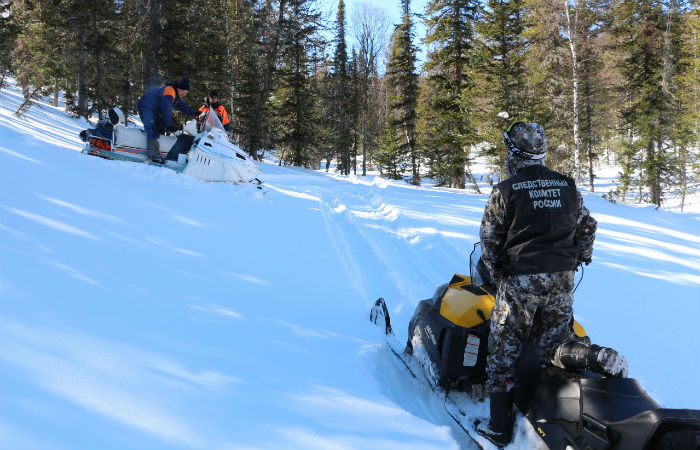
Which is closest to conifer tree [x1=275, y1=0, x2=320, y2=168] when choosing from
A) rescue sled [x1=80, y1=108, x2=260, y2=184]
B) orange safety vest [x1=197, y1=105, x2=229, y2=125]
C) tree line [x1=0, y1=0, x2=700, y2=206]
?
tree line [x1=0, y1=0, x2=700, y2=206]

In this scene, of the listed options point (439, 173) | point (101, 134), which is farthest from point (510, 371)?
point (439, 173)

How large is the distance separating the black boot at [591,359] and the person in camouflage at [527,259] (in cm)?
5

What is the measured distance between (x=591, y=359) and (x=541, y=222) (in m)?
0.79

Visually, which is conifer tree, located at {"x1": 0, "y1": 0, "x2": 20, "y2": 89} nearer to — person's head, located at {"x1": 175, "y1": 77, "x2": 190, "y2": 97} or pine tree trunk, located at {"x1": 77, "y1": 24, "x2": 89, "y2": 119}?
pine tree trunk, located at {"x1": 77, "y1": 24, "x2": 89, "y2": 119}

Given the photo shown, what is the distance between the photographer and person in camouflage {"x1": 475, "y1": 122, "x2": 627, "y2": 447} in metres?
2.30

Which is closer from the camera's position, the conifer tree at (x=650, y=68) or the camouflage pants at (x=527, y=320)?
the camouflage pants at (x=527, y=320)

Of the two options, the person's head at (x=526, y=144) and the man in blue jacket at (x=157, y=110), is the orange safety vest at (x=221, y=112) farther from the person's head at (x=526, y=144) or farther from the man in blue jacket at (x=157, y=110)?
the person's head at (x=526, y=144)

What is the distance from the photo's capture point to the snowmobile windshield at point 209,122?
→ 8711 mm

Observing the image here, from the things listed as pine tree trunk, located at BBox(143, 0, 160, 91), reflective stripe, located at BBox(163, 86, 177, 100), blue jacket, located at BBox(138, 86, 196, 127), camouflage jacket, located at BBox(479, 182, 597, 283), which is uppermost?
pine tree trunk, located at BBox(143, 0, 160, 91)

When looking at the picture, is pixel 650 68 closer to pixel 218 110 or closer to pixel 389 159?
pixel 389 159

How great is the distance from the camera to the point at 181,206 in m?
6.09

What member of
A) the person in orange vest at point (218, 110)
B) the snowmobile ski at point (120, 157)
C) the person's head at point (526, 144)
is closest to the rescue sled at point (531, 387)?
the person's head at point (526, 144)

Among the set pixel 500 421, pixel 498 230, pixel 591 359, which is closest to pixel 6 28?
pixel 498 230

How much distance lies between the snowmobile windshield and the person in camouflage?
7.72m
